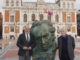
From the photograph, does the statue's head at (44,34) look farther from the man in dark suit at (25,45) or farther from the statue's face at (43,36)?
the man in dark suit at (25,45)

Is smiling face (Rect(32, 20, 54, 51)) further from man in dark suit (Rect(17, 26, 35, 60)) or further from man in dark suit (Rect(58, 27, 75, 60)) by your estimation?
man in dark suit (Rect(17, 26, 35, 60))

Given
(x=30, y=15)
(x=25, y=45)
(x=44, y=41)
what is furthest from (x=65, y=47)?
(x=30, y=15)

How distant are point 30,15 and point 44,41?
145 feet

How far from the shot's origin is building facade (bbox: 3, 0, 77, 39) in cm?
4653

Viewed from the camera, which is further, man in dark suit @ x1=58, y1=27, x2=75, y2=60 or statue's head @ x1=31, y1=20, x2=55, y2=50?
man in dark suit @ x1=58, y1=27, x2=75, y2=60

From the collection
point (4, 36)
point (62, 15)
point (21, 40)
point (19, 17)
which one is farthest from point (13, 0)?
point (21, 40)

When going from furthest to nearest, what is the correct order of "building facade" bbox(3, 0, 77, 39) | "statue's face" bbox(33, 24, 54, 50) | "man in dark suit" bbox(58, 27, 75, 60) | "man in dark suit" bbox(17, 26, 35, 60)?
"building facade" bbox(3, 0, 77, 39) < "man in dark suit" bbox(17, 26, 35, 60) < "man in dark suit" bbox(58, 27, 75, 60) < "statue's face" bbox(33, 24, 54, 50)

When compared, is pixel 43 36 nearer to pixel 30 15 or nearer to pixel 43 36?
pixel 43 36

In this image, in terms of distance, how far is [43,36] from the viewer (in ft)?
12.0

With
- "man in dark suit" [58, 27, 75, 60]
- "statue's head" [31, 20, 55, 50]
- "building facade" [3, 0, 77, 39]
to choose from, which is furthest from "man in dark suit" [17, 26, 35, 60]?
"building facade" [3, 0, 77, 39]

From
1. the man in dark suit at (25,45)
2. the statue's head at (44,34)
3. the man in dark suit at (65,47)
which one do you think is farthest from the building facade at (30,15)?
the statue's head at (44,34)

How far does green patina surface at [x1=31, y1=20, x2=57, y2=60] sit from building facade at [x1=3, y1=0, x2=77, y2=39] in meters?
42.2

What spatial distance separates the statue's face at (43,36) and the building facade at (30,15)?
42.2 metres

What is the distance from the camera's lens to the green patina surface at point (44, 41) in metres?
3.65
